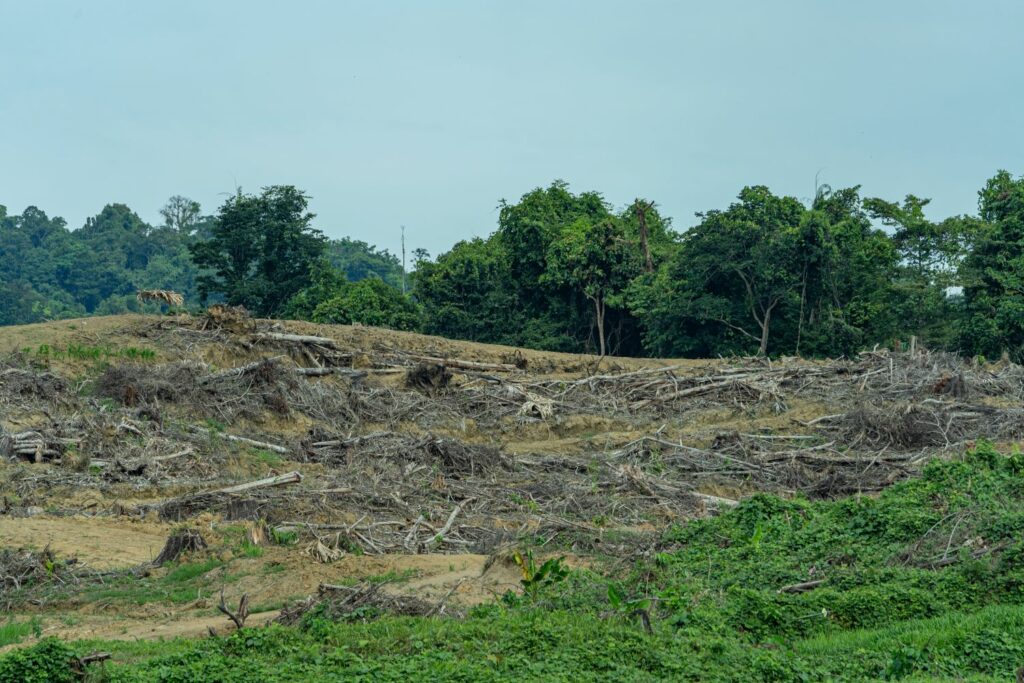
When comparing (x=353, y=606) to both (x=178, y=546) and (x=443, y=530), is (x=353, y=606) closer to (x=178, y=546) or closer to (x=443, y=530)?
(x=178, y=546)

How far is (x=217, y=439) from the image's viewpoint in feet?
61.2

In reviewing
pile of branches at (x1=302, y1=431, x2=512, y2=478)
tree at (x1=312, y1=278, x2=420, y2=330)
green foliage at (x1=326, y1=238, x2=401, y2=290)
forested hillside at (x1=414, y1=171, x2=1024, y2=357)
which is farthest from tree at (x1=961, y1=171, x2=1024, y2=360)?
green foliage at (x1=326, y1=238, x2=401, y2=290)

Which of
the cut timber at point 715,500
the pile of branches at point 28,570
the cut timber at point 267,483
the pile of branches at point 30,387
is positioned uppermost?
the pile of branches at point 30,387

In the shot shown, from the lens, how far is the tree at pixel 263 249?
37.1 metres

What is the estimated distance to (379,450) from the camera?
1786 cm

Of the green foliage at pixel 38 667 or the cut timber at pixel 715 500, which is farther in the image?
the cut timber at pixel 715 500

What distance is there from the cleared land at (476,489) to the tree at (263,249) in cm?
1080

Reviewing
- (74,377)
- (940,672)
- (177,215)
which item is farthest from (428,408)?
(177,215)

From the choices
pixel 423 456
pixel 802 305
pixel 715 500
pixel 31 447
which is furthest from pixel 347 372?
pixel 802 305

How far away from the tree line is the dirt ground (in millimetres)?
4583

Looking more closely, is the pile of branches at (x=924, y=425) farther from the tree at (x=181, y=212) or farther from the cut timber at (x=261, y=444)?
the tree at (x=181, y=212)

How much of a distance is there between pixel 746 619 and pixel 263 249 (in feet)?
99.3

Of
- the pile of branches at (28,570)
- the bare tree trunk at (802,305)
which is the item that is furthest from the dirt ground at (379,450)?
the bare tree trunk at (802,305)

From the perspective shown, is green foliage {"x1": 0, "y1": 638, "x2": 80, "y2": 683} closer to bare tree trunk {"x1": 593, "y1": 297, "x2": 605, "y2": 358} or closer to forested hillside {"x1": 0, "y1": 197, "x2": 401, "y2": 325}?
bare tree trunk {"x1": 593, "y1": 297, "x2": 605, "y2": 358}
